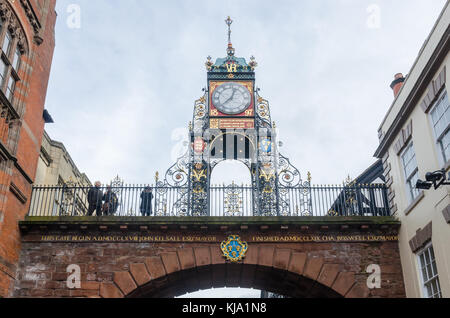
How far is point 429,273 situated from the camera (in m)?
14.6

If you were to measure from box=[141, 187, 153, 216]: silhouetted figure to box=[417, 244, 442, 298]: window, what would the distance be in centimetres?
855

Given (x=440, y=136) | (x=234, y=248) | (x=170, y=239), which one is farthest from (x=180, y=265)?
(x=440, y=136)

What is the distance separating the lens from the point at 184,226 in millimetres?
16609

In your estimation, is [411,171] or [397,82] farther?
[397,82]

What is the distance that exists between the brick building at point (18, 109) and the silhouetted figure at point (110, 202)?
2512 mm

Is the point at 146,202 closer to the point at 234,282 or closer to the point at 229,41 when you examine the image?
the point at 234,282

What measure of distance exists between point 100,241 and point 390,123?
1017cm

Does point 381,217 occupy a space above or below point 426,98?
below

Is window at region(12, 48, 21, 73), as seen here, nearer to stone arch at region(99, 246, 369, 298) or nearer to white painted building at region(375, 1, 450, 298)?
stone arch at region(99, 246, 369, 298)

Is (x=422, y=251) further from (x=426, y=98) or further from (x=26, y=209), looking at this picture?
(x=26, y=209)

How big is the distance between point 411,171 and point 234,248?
5.95 m
